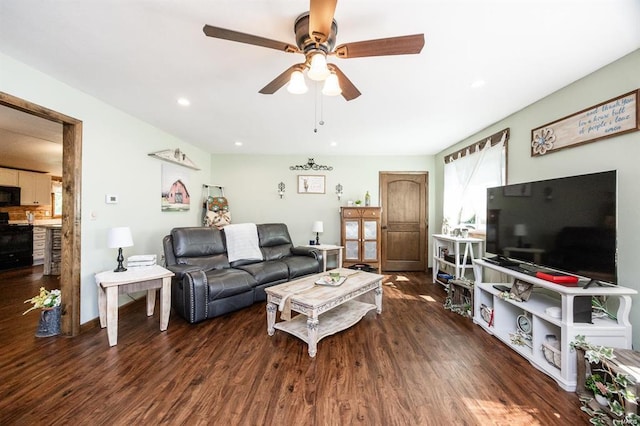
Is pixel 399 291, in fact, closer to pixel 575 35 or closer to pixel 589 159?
pixel 589 159

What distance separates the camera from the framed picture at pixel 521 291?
7.12ft

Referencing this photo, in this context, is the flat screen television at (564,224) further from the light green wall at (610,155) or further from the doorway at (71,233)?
the doorway at (71,233)

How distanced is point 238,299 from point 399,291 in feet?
7.67

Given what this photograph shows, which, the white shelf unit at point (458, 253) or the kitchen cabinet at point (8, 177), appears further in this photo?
the kitchen cabinet at point (8, 177)

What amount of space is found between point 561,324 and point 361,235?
10.5 ft

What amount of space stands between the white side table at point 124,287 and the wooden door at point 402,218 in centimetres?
388

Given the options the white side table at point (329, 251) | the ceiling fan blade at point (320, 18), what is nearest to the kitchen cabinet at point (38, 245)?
the white side table at point (329, 251)

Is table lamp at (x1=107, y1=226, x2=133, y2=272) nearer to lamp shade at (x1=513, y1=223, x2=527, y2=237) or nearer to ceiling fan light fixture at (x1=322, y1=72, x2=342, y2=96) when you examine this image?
ceiling fan light fixture at (x1=322, y1=72, x2=342, y2=96)

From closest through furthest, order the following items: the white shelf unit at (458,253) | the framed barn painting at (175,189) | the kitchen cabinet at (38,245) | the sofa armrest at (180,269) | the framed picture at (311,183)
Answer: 1. the sofa armrest at (180,269)
2. the white shelf unit at (458,253)
3. the framed barn painting at (175,189)
4. the framed picture at (311,183)
5. the kitchen cabinet at (38,245)

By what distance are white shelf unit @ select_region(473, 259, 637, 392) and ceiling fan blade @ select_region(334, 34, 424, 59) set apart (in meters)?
1.90

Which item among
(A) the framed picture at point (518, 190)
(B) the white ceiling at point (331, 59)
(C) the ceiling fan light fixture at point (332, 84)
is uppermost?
(B) the white ceiling at point (331, 59)

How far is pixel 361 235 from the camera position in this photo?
4.82 meters

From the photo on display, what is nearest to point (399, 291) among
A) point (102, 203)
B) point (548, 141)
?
point (548, 141)

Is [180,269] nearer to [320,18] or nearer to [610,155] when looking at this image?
[320,18]
